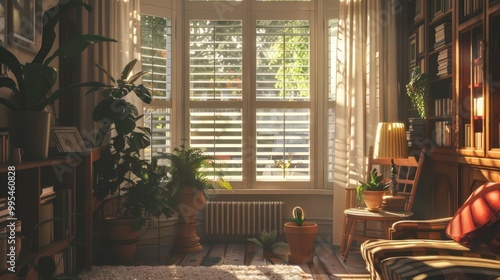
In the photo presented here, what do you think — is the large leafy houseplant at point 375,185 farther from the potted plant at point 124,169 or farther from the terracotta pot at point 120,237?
the terracotta pot at point 120,237

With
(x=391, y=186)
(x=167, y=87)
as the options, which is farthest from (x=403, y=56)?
(x=167, y=87)

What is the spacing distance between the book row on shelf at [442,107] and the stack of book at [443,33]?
1.44ft

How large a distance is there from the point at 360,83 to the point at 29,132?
319cm

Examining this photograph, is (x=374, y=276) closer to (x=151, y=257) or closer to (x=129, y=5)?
(x=151, y=257)

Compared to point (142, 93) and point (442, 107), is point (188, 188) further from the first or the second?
point (442, 107)

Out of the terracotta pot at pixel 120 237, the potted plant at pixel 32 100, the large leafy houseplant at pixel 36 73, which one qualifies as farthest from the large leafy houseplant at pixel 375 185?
the potted plant at pixel 32 100

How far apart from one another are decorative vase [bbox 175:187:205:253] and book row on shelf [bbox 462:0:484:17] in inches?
108

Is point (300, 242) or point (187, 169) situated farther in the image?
point (187, 169)

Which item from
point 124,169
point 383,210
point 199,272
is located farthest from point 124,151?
point 383,210

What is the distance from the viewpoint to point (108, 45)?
16.0ft

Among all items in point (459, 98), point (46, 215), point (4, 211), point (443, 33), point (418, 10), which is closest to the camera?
point (4, 211)

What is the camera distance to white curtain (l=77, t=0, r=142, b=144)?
4.63m

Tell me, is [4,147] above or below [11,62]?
below

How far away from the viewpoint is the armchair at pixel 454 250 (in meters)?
2.65
